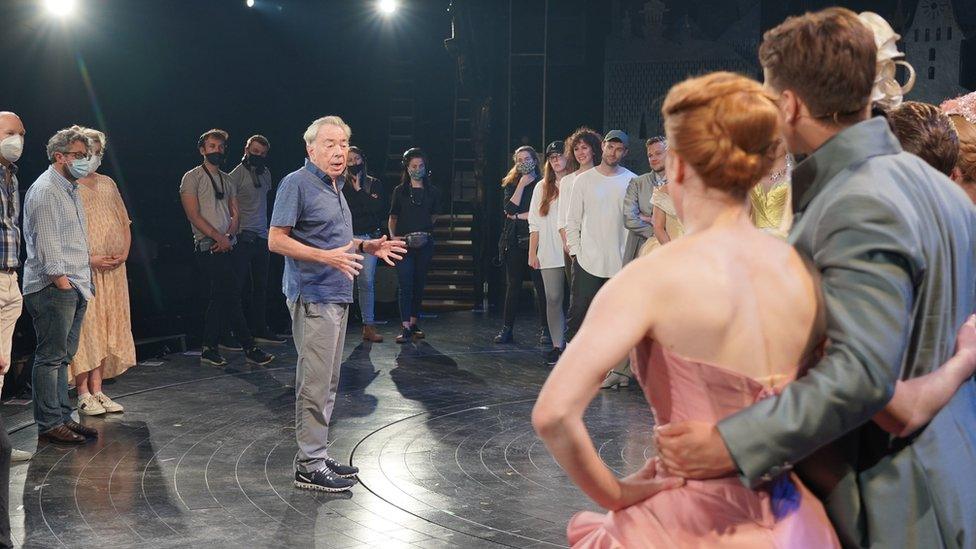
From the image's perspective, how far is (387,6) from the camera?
14.0 m

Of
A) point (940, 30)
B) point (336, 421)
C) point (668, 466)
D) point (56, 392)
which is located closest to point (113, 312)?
point (56, 392)

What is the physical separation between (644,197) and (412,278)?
312cm

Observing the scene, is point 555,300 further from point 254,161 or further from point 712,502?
point 712,502

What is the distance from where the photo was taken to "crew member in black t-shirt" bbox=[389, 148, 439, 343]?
9.08 m

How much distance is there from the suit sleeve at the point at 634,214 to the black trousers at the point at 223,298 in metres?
3.13

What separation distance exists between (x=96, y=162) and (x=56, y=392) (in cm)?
128

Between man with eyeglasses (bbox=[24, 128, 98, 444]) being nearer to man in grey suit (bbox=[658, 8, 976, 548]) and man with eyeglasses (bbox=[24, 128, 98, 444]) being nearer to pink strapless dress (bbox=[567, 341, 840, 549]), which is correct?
pink strapless dress (bbox=[567, 341, 840, 549])

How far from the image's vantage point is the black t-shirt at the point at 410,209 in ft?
30.0

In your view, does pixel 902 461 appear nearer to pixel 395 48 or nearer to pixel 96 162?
pixel 96 162

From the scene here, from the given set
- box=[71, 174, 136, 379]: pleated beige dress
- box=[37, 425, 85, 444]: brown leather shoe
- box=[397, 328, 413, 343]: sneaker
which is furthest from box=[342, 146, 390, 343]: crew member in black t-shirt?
box=[37, 425, 85, 444]: brown leather shoe

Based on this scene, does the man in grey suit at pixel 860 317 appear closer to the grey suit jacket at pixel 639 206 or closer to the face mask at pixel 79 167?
the face mask at pixel 79 167

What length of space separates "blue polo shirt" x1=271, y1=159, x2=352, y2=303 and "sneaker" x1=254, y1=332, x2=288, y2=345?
411 centimetres

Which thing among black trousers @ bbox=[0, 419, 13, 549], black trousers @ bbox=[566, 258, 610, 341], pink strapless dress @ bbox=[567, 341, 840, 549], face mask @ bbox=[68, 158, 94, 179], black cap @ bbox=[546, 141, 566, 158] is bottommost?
black trousers @ bbox=[0, 419, 13, 549]

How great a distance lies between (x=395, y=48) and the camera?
14547 millimetres
